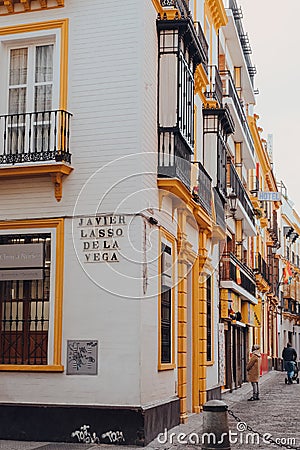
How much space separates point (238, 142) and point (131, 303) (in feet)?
64.7

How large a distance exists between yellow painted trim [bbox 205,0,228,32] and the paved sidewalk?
10.9 meters

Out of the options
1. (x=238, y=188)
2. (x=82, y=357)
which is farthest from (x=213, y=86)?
(x=82, y=357)

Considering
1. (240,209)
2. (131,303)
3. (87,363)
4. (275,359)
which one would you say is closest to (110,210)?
(131,303)

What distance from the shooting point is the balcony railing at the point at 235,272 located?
24453 millimetres

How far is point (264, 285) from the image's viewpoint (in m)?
40.9

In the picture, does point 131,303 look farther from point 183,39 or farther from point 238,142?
point 238,142

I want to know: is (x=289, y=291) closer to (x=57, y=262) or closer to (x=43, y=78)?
(x=43, y=78)

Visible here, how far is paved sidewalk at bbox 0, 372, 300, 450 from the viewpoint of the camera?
12.1m

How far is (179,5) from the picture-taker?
15664mm

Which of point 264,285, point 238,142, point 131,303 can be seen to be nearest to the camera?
point 131,303

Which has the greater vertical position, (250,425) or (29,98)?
(29,98)

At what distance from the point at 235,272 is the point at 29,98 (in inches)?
550

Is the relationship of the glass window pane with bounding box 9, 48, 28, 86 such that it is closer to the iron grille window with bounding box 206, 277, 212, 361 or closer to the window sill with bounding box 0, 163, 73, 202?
the window sill with bounding box 0, 163, 73, 202

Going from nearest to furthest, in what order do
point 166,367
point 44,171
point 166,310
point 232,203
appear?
point 44,171 < point 166,367 < point 166,310 < point 232,203
